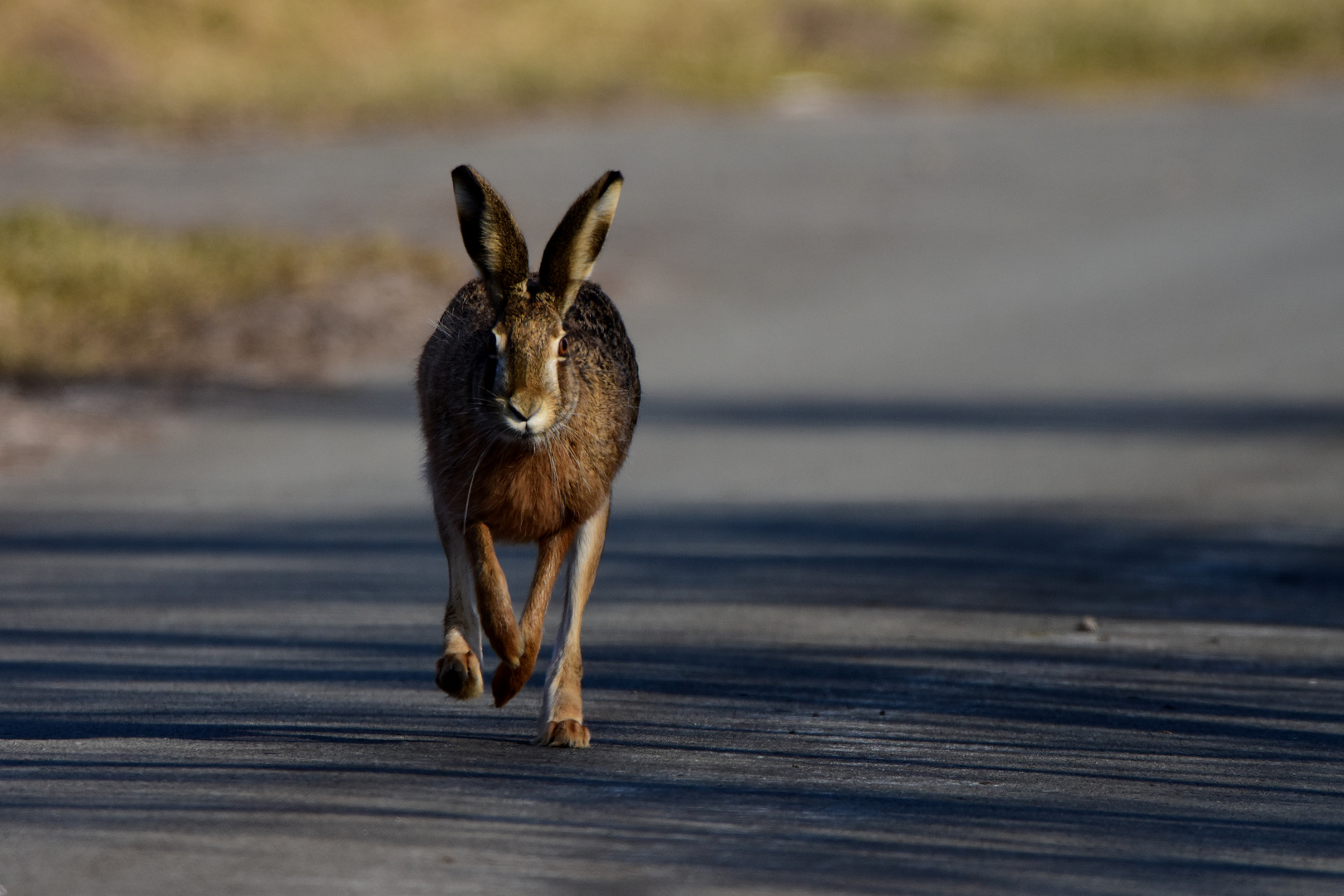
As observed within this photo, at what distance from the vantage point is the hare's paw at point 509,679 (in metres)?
6.24

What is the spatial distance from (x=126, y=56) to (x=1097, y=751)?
29980 millimetres

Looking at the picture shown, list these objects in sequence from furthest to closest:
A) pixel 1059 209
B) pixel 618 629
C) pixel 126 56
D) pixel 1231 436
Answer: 1. pixel 126 56
2. pixel 1059 209
3. pixel 1231 436
4. pixel 618 629

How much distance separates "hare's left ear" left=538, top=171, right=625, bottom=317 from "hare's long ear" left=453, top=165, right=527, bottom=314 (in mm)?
105

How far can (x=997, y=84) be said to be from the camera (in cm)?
3412

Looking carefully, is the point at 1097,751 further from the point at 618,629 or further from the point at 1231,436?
the point at 1231,436

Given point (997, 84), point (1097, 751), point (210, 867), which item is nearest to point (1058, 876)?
point (1097, 751)

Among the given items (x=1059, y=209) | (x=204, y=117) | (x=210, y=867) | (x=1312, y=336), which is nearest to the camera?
(x=210, y=867)

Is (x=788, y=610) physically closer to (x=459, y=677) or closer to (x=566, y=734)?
(x=566, y=734)

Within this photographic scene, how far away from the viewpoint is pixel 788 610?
866 centimetres

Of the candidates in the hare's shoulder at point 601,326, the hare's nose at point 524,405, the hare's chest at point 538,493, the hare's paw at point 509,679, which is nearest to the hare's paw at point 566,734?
the hare's paw at point 509,679

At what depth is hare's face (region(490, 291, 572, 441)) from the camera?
19.3 feet

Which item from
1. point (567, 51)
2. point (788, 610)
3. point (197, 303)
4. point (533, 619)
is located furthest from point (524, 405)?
point (567, 51)

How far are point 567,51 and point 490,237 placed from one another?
32412mm

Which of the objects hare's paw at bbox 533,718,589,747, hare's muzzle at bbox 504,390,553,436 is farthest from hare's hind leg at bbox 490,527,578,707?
hare's muzzle at bbox 504,390,553,436
